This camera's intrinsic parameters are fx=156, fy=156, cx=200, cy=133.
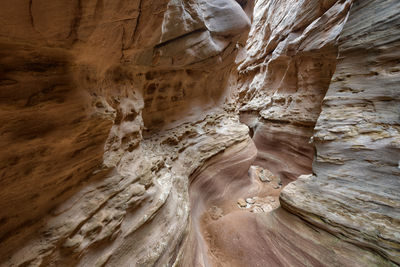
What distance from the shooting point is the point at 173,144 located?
3.12m

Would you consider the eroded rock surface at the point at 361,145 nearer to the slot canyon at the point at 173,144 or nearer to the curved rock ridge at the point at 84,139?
the slot canyon at the point at 173,144

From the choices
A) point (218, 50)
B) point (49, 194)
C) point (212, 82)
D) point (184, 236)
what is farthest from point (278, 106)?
point (49, 194)

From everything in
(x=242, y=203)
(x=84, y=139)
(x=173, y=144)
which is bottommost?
(x=242, y=203)

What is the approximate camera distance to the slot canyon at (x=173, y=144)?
3.57 ft

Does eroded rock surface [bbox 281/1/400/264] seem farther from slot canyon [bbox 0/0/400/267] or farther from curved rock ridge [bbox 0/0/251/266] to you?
curved rock ridge [bbox 0/0/251/266]

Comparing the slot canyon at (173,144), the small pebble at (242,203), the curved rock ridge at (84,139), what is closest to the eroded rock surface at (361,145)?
the slot canyon at (173,144)

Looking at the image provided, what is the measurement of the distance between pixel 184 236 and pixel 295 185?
1.87m

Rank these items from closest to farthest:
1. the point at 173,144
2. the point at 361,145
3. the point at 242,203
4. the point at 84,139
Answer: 1. the point at 84,139
2. the point at 361,145
3. the point at 173,144
4. the point at 242,203

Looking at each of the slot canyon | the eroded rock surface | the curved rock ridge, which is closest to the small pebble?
the slot canyon

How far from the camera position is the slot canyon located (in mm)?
1089

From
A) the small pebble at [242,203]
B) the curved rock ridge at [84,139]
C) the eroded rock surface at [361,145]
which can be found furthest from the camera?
the small pebble at [242,203]

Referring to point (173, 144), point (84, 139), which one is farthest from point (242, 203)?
point (84, 139)

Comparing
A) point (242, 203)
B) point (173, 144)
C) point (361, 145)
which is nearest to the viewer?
point (361, 145)

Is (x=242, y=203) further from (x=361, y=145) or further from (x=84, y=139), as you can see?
(x=84, y=139)
